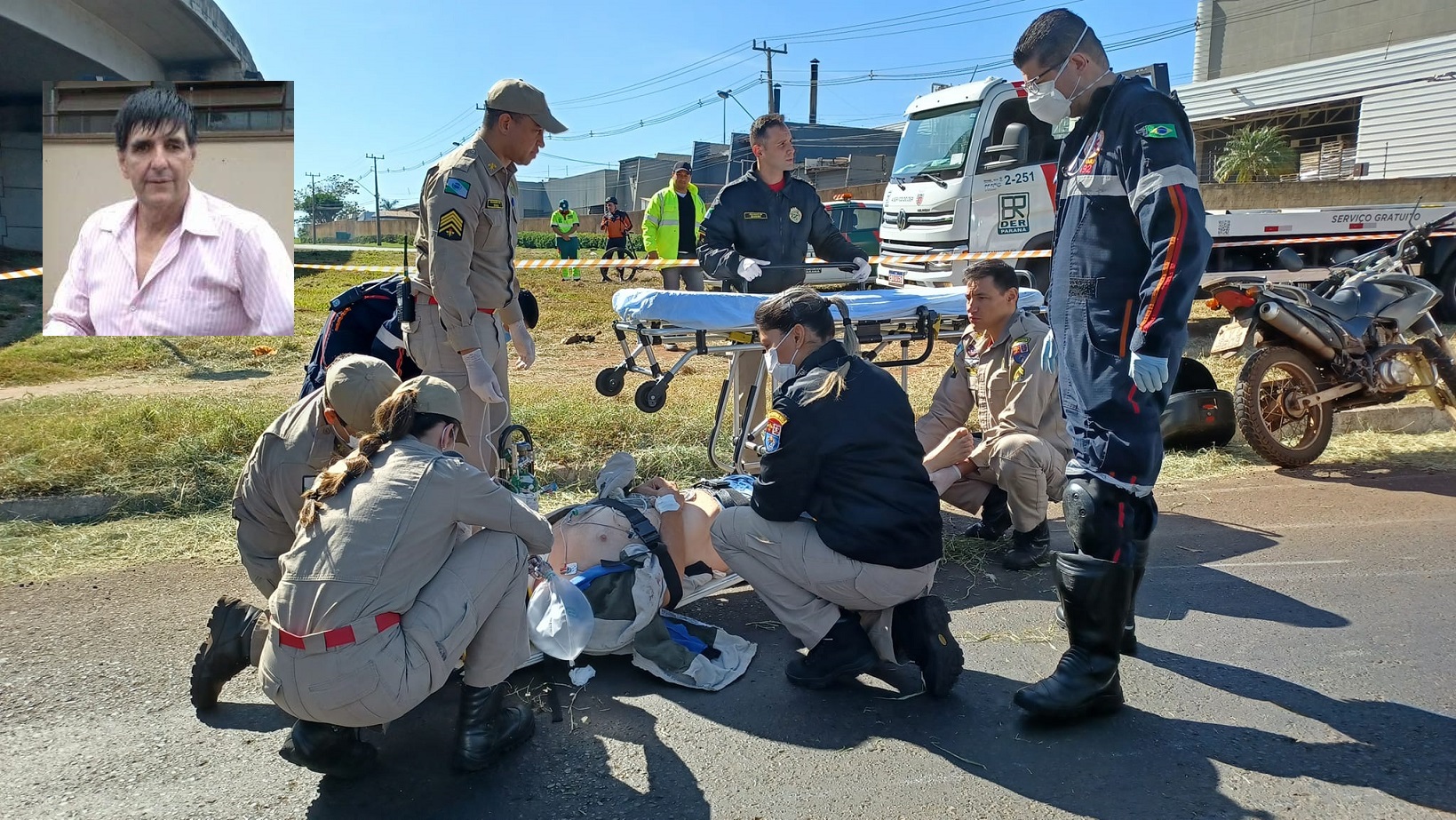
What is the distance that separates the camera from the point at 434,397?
292 centimetres

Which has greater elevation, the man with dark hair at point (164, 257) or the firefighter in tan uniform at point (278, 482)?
the man with dark hair at point (164, 257)

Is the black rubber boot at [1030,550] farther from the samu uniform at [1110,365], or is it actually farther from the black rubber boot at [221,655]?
the black rubber boot at [221,655]

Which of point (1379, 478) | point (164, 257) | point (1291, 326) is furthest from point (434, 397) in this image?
point (1379, 478)

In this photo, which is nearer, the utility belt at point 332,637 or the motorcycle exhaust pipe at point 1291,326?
the utility belt at point 332,637

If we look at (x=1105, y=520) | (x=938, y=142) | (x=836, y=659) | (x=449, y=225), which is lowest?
(x=836, y=659)

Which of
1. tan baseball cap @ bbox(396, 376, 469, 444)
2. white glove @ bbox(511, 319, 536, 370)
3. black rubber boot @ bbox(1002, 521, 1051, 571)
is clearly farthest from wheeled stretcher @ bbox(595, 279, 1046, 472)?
tan baseball cap @ bbox(396, 376, 469, 444)

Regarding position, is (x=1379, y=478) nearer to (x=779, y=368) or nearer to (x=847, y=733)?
(x=779, y=368)

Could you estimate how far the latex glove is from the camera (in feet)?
9.88

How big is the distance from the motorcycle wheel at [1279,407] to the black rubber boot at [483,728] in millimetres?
5271

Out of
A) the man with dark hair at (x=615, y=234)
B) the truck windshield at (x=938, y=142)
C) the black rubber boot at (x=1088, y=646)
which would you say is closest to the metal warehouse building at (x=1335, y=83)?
the man with dark hair at (x=615, y=234)

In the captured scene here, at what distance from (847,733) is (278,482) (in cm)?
211

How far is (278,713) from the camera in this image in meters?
3.33

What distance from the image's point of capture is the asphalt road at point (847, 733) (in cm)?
278

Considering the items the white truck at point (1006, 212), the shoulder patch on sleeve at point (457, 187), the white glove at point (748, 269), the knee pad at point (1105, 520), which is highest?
the white truck at point (1006, 212)
